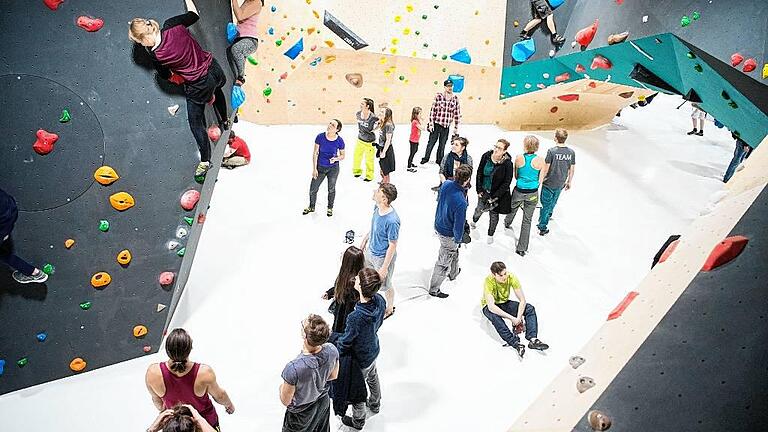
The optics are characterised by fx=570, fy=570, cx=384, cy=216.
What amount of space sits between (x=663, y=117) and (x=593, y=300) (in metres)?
7.68

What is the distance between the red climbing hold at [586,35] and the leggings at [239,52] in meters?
4.36

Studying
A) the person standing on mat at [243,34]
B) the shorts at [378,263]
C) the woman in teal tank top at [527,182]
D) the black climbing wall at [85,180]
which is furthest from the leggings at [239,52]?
the woman in teal tank top at [527,182]

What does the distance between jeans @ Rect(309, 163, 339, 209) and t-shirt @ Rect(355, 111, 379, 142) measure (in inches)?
36.5

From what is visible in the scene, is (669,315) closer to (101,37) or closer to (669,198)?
(101,37)

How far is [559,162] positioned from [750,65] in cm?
188

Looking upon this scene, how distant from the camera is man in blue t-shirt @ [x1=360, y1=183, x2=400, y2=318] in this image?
4.39m

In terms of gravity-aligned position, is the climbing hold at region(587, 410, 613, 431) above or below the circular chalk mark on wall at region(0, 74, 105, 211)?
below

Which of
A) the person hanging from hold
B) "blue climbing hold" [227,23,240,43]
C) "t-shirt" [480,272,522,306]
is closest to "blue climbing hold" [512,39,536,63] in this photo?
the person hanging from hold

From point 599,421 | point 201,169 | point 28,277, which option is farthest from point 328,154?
point 599,421

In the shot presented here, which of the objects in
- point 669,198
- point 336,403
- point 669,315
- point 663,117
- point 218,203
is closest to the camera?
point 669,315

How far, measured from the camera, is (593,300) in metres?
5.66

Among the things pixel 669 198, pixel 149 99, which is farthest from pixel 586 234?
pixel 149 99

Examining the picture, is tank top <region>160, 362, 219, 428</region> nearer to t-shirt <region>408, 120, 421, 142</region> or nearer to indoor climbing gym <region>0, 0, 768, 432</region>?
indoor climbing gym <region>0, 0, 768, 432</region>

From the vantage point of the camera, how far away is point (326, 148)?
241 inches
